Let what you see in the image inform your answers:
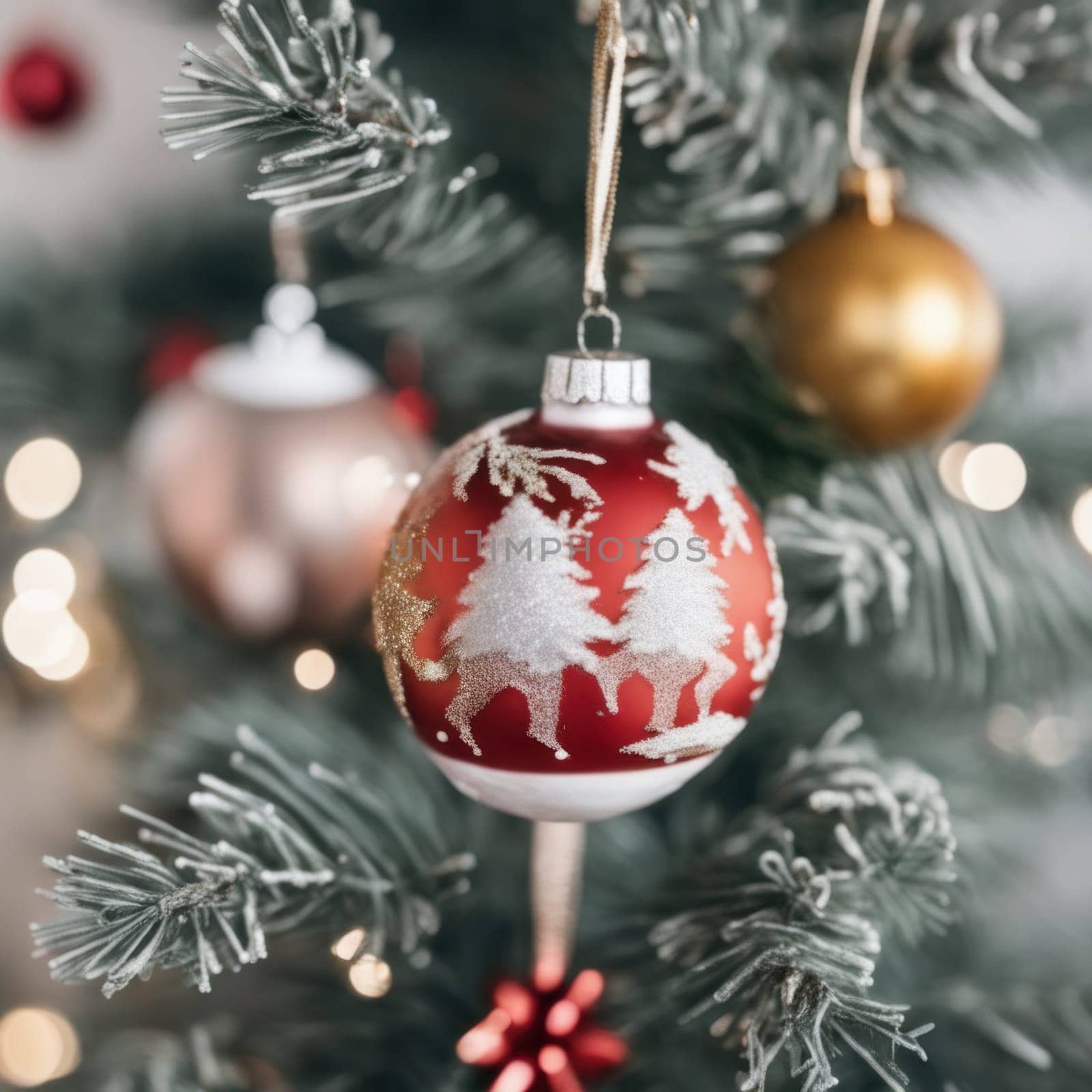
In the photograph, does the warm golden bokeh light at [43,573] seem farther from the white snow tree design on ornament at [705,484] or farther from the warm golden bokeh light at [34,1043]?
the white snow tree design on ornament at [705,484]

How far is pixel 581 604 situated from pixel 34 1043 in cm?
62

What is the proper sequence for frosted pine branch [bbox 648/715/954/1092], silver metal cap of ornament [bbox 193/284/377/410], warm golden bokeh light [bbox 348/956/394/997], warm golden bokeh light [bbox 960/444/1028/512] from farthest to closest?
warm golden bokeh light [bbox 960/444/1028/512] → silver metal cap of ornament [bbox 193/284/377/410] → warm golden bokeh light [bbox 348/956/394/997] → frosted pine branch [bbox 648/715/954/1092]

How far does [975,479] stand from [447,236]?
1.33ft

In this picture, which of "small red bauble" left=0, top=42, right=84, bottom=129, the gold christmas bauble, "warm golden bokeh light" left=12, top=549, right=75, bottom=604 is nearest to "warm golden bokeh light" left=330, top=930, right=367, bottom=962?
the gold christmas bauble

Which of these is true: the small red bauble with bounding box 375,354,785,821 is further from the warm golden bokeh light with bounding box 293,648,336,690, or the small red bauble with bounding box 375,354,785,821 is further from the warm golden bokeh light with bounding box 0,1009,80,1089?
the warm golden bokeh light with bounding box 0,1009,80,1089

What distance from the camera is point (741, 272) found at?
585mm

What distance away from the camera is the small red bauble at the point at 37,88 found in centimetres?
71

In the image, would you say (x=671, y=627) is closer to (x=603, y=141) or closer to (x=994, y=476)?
(x=603, y=141)

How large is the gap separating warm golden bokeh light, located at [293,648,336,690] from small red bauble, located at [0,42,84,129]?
1.37 feet

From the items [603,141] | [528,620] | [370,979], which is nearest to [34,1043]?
[370,979]

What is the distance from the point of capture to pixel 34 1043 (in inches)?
28.8

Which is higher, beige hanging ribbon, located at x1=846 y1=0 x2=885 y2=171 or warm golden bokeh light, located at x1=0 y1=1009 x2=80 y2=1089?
beige hanging ribbon, located at x1=846 y1=0 x2=885 y2=171

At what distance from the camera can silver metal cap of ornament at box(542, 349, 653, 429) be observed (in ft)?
1.31

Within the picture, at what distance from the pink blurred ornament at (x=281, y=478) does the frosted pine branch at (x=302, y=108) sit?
173mm
